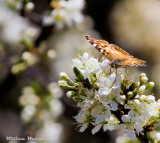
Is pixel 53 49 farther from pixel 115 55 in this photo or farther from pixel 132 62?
pixel 132 62

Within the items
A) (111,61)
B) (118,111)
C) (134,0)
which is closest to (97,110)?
(118,111)

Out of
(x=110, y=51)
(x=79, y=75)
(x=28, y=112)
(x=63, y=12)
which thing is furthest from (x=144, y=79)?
(x=28, y=112)

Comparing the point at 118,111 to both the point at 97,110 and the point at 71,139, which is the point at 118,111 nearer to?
the point at 97,110

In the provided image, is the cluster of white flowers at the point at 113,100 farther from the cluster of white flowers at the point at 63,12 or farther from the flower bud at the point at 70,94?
the cluster of white flowers at the point at 63,12

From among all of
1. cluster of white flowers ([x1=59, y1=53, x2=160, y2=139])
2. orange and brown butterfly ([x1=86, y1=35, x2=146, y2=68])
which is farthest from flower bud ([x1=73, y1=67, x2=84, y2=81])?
orange and brown butterfly ([x1=86, y1=35, x2=146, y2=68])

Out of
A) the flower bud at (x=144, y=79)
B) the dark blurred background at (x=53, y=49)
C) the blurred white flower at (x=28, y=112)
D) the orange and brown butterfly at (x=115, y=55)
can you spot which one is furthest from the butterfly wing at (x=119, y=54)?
the blurred white flower at (x=28, y=112)

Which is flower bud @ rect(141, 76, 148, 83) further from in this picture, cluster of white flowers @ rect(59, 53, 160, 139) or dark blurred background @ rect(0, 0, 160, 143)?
dark blurred background @ rect(0, 0, 160, 143)

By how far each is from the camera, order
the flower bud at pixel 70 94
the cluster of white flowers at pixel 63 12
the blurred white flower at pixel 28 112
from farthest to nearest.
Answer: the blurred white flower at pixel 28 112
the cluster of white flowers at pixel 63 12
the flower bud at pixel 70 94
